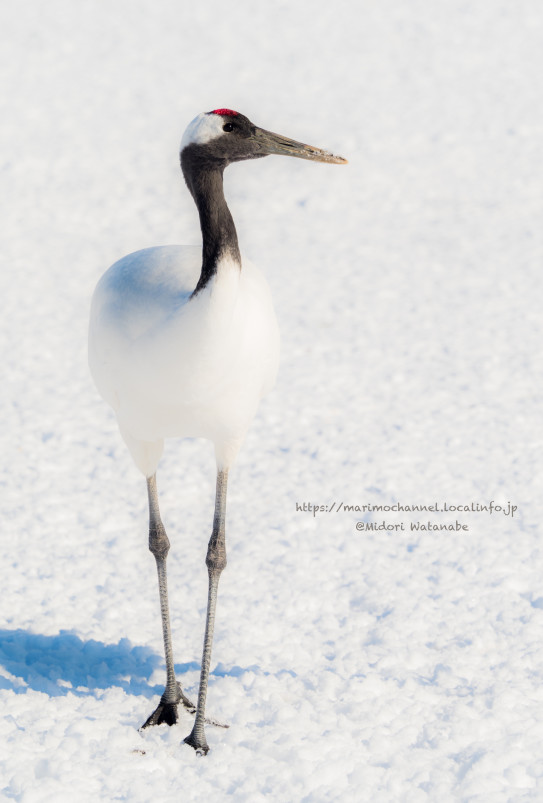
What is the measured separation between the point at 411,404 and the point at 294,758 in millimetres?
3759

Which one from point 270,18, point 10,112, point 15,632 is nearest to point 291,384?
point 15,632

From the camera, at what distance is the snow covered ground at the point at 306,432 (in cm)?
398

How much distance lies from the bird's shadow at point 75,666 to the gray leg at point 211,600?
43cm

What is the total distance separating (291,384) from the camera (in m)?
7.48

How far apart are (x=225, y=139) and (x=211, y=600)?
200 cm

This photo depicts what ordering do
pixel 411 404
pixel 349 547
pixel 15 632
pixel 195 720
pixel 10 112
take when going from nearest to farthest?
pixel 195 720 → pixel 15 632 → pixel 349 547 → pixel 411 404 → pixel 10 112

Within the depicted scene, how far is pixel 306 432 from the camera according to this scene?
22.3 feet

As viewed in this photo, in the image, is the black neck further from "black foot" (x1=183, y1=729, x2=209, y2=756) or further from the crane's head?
"black foot" (x1=183, y1=729, x2=209, y2=756)

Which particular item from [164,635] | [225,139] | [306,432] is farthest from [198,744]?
[306,432]

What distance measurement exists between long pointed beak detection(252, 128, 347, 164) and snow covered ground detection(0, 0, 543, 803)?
2378 millimetres

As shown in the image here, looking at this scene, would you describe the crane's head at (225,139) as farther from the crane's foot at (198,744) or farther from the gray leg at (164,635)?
the crane's foot at (198,744)

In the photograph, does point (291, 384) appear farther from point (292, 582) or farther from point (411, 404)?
point (292, 582)

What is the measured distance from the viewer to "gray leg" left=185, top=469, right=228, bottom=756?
395cm

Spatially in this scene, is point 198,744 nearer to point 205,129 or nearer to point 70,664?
point 70,664
